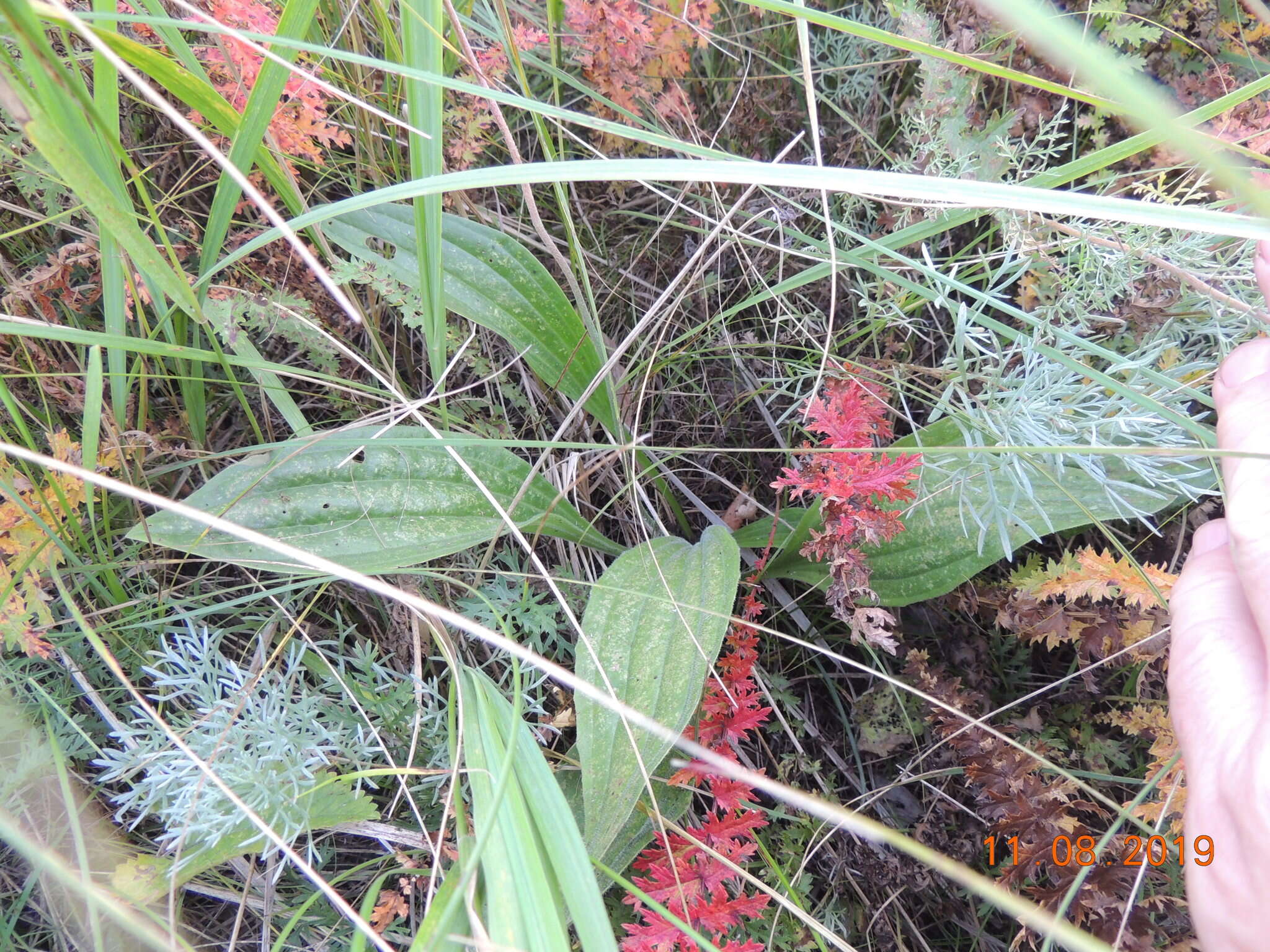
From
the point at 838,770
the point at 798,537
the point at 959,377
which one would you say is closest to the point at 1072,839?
the point at 838,770

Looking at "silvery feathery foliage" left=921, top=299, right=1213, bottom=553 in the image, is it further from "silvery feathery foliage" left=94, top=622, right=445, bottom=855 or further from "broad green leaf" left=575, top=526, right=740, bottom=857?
"silvery feathery foliage" left=94, top=622, right=445, bottom=855

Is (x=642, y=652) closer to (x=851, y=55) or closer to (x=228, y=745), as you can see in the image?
(x=228, y=745)

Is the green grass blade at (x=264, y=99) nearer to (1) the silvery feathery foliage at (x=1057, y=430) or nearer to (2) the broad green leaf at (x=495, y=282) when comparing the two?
(2) the broad green leaf at (x=495, y=282)

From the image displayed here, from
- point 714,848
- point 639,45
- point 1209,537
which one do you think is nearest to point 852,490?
point 1209,537

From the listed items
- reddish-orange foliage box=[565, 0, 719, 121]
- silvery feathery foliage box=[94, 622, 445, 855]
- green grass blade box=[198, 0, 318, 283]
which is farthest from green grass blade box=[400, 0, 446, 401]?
silvery feathery foliage box=[94, 622, 445, 855]

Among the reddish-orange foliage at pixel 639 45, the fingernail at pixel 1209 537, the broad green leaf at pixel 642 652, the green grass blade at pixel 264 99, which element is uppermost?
the reddish-orange foliage at pixel 639 45

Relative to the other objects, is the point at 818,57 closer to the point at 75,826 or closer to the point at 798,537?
the point at 798,537

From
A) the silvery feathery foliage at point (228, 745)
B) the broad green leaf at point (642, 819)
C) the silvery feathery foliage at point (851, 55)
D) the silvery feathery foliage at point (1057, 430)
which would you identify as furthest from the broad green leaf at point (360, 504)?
the silvery feathery foliage at point (851, 55)
